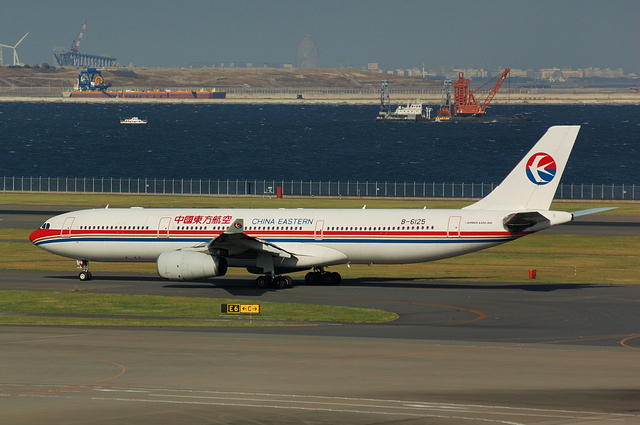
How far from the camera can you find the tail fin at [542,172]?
46156 mm

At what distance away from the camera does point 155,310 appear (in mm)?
40844

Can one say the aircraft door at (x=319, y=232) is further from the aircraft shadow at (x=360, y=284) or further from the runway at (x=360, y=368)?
the runway at (x=360, y=368)

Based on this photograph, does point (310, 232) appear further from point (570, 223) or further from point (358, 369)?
point (570, 223)

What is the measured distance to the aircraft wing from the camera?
1829 inches

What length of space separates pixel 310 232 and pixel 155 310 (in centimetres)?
1139

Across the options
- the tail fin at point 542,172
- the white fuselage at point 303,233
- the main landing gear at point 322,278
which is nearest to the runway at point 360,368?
the white fuselage at point 303,233

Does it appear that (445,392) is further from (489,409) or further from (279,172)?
(279,172)

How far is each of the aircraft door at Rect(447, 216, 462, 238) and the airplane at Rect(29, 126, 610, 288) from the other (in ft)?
0.17

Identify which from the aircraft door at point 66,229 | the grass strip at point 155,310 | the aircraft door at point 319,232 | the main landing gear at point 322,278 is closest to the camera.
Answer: the grass strip at point 155,310

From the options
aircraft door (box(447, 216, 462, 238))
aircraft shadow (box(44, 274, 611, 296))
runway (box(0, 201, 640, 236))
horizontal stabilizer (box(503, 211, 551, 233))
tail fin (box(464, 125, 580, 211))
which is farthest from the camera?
runway (box(0, 201, 640, 236))

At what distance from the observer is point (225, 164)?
168 m

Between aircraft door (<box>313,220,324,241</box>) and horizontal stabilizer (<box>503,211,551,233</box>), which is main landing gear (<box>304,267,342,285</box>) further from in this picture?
horizontal stabilizer (<box>503,211,551,233</box>)

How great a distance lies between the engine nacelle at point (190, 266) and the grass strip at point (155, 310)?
6.33ft

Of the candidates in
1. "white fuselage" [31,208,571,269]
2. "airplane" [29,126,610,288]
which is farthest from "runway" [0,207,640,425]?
"airplane" [29,126,610,288]
